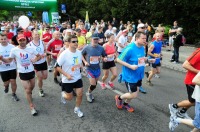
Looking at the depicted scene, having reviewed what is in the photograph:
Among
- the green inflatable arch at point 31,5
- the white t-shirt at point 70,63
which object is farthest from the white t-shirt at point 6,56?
the green inflatable arch at point 31,5

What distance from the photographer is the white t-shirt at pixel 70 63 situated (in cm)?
471

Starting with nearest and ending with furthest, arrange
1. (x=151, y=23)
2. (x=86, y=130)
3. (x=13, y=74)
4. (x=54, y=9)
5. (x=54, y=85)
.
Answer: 1. (x=86, y=130)
2. (x=13, y=74)
3. (x=54, y=85)
4. (x=151, y=23)
5. (x=54, y=9)

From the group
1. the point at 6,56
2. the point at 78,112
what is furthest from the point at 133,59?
the point at 6,56

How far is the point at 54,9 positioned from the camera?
76.6 ft

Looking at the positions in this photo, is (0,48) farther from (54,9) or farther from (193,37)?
(54,9)

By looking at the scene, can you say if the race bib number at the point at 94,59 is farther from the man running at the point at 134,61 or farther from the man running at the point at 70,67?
the man running at the point at 134,61

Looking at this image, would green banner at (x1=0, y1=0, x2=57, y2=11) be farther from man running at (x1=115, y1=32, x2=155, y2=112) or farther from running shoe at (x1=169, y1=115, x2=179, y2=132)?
running shoe at (x1=169, y1=115, x2=179, y2=132)

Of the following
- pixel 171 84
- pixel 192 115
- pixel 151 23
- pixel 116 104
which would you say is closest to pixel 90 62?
pixel 116 104

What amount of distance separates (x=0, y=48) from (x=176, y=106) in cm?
439

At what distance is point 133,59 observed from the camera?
484 cm

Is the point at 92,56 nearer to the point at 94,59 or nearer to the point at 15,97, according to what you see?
the point at 94,59

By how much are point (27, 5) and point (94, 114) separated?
19.6m

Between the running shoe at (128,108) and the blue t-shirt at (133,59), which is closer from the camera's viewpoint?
the blue t-shirt at (133,59)

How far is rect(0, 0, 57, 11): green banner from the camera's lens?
69.9 feet
